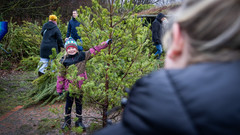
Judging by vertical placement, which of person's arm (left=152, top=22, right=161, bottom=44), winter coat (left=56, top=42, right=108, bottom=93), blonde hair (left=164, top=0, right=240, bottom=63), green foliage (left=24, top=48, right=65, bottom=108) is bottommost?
green foliage (left=24, top=48, right=65, bottom=108)

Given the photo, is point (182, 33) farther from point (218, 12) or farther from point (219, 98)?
point (219, 98)

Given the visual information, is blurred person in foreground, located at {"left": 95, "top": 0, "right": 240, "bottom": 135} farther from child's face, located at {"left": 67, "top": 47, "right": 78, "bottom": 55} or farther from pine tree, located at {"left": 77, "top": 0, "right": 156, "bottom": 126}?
child's face, located at {"left": 67, "top": 47, "right": 78, "bottom": 55}

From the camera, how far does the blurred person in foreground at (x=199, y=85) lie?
1.94 feet

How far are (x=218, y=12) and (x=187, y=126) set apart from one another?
352 mm

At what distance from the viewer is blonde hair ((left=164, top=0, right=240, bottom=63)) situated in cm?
63

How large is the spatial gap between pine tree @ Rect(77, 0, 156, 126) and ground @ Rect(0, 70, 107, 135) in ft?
2.02

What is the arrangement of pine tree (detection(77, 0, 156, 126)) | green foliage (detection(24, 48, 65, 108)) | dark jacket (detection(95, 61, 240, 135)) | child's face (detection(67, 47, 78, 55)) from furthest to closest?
green foliage (detection(24, 48, 65, 108))
child's face (detection(67, 47, 78, 55))
pine tree (detection(77, 0, 156, 126))
dark jacket (detection(95, 61, 240, 135))

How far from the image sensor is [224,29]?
2.11 ft

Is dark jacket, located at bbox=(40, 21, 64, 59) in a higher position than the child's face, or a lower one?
higher

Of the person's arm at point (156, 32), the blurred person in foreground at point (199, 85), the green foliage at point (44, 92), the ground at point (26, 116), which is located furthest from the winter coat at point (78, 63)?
the person's arm at point (156, 32)

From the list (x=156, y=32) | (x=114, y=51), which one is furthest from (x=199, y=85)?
(x=156, y=32)

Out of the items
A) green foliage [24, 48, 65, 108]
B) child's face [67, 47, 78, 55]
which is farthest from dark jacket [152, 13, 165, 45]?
child's face [67, 47, 78, 55]

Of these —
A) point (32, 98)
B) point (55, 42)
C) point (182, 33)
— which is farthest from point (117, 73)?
point (55, 42)

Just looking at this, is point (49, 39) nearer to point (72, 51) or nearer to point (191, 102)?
point (72, 51)
